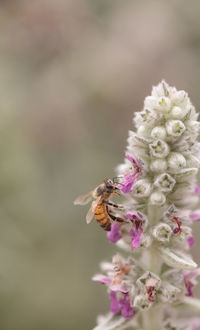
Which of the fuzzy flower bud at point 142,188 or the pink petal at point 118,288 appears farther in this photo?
the pink petal at point 118,288

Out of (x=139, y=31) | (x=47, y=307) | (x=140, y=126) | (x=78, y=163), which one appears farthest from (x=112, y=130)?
(x=140, y=126)

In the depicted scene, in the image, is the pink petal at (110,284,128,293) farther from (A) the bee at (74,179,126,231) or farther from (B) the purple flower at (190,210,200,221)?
(B) the purple flower at (190,210,200,221)

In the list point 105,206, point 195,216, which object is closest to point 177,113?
point 195,216

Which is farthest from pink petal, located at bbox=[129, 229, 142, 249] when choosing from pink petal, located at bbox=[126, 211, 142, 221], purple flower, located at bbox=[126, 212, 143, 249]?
pink petal, located at bbox=[126, 211, 142, 221]

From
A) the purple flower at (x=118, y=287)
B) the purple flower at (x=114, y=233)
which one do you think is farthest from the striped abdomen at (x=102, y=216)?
the purple flower at (x=118, y=287)

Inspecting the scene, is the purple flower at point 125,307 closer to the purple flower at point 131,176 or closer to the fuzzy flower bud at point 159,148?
the purple flower at point 131,176

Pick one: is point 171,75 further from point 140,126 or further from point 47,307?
point 140,126
